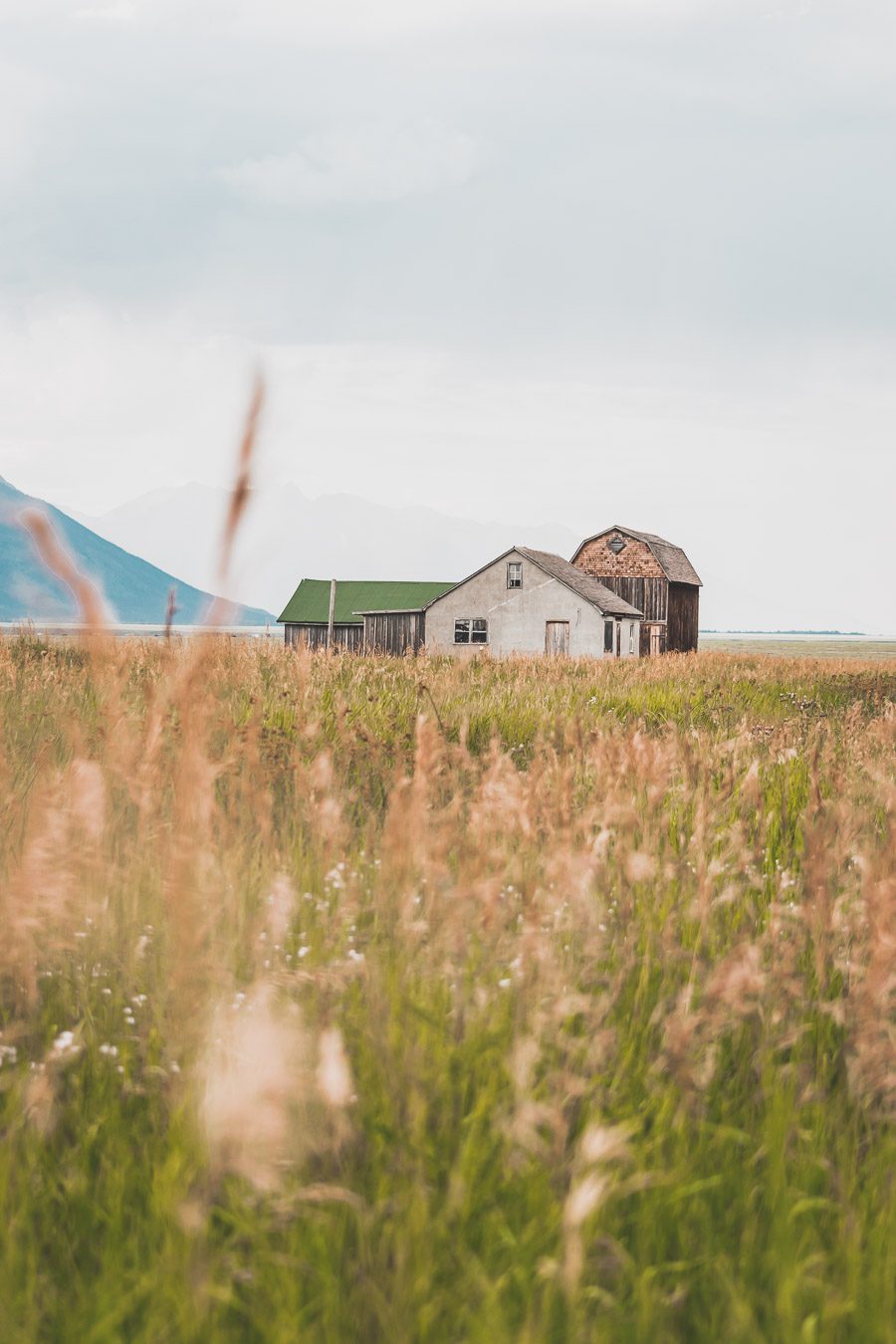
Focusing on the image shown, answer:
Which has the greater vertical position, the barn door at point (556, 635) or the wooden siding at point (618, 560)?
the wooden siding at point (618, 560)

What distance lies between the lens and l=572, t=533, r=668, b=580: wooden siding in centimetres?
5394

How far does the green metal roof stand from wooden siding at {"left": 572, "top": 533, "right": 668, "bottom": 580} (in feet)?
24.7

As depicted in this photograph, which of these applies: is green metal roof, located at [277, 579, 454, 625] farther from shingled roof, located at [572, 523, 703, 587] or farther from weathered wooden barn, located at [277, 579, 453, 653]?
shingled roof, located at [572, 523, 703, 587]

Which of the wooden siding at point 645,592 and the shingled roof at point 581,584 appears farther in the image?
the wooden siding at point 645,592

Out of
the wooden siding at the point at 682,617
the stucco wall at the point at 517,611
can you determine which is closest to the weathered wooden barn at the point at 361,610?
the stucco wall at the point at 517,611

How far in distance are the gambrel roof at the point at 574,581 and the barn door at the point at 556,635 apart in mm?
1693

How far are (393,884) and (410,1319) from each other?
1.12 metres

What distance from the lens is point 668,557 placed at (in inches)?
2240

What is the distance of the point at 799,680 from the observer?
16.4 metres

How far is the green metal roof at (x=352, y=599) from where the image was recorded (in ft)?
183

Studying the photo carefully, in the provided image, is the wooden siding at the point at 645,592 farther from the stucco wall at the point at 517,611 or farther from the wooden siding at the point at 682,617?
the stucco wall at the point at 517,611

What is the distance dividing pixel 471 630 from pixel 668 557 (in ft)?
43.9

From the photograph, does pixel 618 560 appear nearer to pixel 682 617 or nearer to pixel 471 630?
pixel 682 617

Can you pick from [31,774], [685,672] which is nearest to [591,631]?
[685,672]
